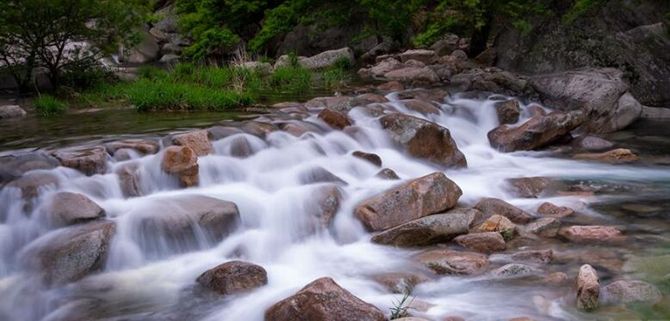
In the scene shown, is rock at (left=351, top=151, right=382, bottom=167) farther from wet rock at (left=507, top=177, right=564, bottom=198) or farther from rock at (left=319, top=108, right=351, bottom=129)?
wet rock at (left=507, top=177, right=564, bottom=198)

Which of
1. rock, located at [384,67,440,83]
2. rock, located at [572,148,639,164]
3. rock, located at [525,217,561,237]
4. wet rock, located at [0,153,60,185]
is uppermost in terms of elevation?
rock, located at [384,67,440,83]

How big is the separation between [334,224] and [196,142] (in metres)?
2.26

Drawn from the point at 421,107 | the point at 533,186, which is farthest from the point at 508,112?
the point at 533,186

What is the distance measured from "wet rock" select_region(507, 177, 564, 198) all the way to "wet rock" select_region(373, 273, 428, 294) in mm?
3095

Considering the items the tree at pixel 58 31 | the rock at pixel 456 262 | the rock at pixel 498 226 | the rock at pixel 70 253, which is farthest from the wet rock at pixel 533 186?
the tree at pixel 58 31

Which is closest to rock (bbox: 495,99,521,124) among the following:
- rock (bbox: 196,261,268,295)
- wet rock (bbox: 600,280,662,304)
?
wet rock (bbox: 600,280,662,304)

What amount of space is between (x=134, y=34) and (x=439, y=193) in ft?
31.9

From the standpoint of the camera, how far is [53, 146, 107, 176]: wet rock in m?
7.10

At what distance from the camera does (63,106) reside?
1160 cm

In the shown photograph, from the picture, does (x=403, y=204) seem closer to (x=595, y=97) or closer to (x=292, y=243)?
(x=292, y=243)

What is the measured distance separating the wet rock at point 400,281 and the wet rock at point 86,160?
3.44 m

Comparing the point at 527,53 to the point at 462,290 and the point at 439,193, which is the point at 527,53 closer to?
the point at 439,193

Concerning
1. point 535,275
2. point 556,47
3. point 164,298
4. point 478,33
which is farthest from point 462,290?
point 478,33

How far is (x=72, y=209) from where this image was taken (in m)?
6.10
